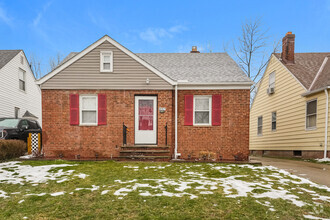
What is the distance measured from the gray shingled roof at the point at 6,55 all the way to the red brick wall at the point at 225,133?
13560mm

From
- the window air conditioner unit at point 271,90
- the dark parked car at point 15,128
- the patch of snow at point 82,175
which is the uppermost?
the window air conditioner unit at point 271,90

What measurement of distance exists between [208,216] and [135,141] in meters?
6.49

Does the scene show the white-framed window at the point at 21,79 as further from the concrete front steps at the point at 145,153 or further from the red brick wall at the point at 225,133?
the red brick wall at the point at 225,133

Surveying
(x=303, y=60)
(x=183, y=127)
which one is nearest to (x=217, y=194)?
(x=183, y=127)

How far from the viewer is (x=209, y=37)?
23.8 m

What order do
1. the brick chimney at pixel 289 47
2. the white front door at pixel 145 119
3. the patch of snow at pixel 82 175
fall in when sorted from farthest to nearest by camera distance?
1. the brick chimney at pixel 289 47
2. the white front door at pixel 145 119
3. the patch of snow at pixel 82 175

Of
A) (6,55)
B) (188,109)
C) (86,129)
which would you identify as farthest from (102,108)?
(6,55)

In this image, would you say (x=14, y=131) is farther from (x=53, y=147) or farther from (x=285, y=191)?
(x=285, y=191)

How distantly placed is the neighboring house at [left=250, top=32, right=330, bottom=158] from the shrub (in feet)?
44.0

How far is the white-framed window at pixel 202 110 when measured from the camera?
9883mm

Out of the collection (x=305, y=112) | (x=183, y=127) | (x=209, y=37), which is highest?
(x=209, y=37)

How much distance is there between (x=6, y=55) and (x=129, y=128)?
1313 centimetres

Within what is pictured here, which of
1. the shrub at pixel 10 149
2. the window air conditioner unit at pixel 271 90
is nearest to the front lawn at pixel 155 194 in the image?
the shrub at pixel 10 149

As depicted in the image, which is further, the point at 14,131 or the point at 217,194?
the point at 14,131
